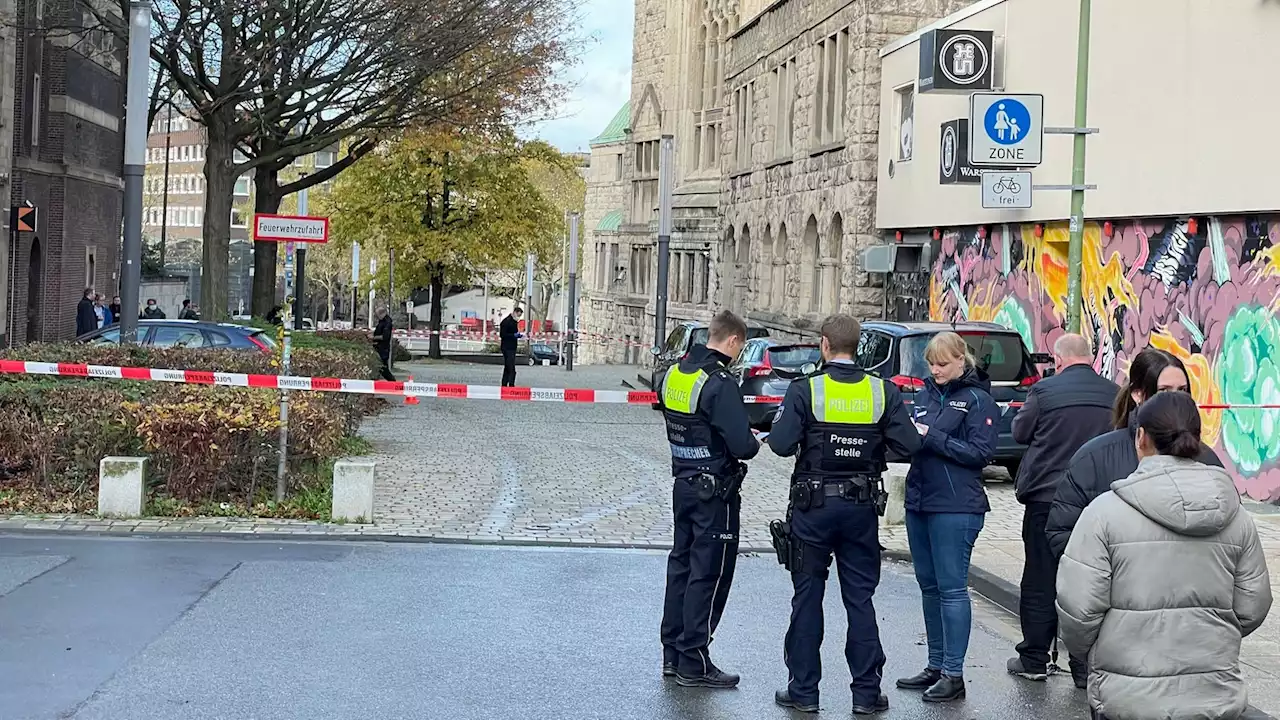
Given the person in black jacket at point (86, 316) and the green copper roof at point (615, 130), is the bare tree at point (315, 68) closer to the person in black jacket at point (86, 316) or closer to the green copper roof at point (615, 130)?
the person in black jacket at point (86, 316)

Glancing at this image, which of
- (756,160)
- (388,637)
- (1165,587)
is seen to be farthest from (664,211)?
(1165,587)

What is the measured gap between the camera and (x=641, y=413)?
27.3 metres

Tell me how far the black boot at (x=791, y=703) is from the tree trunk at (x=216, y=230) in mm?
20838

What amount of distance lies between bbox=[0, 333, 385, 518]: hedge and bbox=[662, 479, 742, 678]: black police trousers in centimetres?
562

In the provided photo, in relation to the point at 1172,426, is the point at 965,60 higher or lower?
higher

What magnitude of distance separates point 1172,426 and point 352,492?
8.47 meters

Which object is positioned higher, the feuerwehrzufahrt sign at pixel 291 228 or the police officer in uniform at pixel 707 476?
the feuerwehrzufahrt sign at pixel 291 228

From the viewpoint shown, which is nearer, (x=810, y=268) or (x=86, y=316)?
(x=86, y=316)

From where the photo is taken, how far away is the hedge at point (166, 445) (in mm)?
12617

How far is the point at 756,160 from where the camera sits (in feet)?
133

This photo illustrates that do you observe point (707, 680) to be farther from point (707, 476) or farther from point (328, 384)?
point (328, 384)

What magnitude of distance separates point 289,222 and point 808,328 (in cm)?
1570

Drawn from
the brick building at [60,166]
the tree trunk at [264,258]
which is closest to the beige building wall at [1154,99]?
the tree trunk at [264,258]

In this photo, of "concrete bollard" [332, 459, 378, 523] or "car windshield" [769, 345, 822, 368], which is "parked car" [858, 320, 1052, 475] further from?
"concrete bollard" [332, 459, 378, 523]
